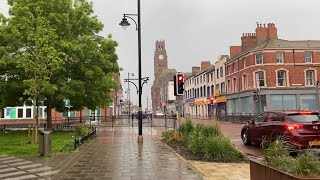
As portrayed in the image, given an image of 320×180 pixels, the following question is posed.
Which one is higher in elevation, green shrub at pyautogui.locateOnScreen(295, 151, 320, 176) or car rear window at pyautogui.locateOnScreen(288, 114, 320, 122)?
car rear window at pyautogui.locateOnScreen(288, 114, 320, 122)

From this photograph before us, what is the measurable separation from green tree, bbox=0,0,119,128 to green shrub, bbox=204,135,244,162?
11867mm

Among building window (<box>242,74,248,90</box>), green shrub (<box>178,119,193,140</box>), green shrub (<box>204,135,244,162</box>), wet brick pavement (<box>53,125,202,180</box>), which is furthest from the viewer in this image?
building window (<box>242,74,248,90</box>)

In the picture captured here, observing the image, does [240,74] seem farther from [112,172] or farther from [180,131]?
[112,172]

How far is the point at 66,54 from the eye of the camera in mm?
22422

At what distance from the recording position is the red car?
1280 cm

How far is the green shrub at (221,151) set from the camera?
11875 millimetres

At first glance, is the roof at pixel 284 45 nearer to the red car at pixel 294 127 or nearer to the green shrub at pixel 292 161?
the red car at pixel 294 127

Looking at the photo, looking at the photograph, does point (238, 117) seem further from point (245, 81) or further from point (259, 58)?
point (259, 58)

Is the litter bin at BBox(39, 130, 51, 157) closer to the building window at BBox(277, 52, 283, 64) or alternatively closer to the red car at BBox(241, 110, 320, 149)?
the red car at BBox(241, 110, 320, 149)

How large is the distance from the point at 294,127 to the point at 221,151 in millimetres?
3055

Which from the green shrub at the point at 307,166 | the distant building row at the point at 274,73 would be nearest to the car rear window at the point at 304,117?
the green shrub at the point at 307,166

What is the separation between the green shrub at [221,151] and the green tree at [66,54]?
11867 millimetres

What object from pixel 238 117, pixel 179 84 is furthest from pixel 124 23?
pixel 238 117

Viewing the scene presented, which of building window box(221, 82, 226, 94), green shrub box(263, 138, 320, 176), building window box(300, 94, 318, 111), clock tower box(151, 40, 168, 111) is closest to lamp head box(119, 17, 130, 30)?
green shrub box(263, 138, 320, 176)
